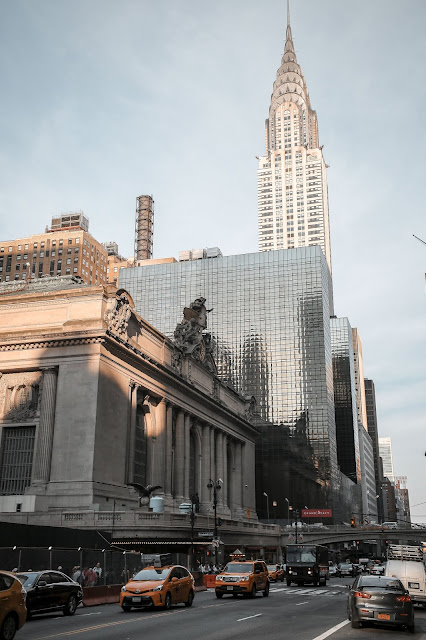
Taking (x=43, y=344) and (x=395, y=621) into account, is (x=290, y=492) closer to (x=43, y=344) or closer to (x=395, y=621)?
(x=43, y=344)

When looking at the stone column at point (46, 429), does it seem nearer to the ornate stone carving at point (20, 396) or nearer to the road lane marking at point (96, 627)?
the ornate stone carving at point (20, 396)

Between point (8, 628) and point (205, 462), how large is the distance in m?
63.4

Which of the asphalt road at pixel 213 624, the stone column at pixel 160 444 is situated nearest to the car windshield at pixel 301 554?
the asphalt road at pixel 213 624

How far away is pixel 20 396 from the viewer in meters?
54.9

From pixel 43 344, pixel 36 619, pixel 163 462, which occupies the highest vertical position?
pixel 43 344

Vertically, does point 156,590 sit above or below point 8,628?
above

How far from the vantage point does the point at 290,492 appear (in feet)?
403

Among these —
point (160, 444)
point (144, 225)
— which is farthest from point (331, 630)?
point (144, 225)

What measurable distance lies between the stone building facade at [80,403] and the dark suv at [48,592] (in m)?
24.2

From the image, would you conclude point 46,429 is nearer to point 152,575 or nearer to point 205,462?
point 152,575

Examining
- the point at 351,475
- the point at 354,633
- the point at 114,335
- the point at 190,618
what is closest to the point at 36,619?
the point at 190,618

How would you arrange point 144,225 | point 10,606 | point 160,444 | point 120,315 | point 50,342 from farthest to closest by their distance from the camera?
point 144,225, point 160,444, point 120,315, point 50,342, point 10,606

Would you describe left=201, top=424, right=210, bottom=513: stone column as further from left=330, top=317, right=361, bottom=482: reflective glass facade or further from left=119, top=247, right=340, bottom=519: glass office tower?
left=330, top=317, right=361, bottom=482: reflective glass facade

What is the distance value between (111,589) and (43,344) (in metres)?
28.2
